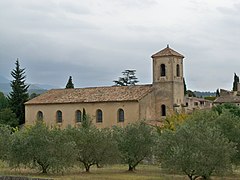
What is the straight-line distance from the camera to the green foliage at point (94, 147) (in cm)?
4516

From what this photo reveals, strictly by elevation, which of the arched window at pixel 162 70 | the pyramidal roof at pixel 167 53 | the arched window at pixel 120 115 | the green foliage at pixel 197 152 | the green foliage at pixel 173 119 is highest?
the pyramidal roof at pixel 167 53

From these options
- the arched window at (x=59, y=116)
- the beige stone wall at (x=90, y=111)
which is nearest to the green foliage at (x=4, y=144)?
the beige stone wall at (x=90, y=111)

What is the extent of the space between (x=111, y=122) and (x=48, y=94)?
14.4 meters

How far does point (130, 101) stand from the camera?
73.1m

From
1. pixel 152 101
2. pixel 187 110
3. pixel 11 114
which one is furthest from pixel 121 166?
pixel 11 114

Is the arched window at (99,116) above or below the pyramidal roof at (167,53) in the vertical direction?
below

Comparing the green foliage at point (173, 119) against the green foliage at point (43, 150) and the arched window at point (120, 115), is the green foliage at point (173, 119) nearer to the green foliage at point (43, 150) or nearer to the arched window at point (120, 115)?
the arched window at point (120, 115)

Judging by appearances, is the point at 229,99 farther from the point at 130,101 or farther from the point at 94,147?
the point at 94,147

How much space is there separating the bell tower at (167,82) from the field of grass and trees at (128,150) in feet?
74.9

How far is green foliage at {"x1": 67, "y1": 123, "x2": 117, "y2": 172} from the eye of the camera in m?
45.2

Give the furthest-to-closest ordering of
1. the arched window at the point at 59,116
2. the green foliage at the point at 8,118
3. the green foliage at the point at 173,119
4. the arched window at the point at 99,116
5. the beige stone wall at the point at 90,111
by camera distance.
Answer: the green foliage at the point at 8,118
the arched window at the point at 59,116
the arched window at the point at 99,116
the beige stone wall at the point at 90,111
the green foliage at the point at 173,119

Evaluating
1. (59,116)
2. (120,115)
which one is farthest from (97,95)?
(59,116)

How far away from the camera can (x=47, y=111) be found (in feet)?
264

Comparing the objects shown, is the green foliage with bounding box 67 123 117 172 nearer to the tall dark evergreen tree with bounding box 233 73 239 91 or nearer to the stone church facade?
the stone church facade
